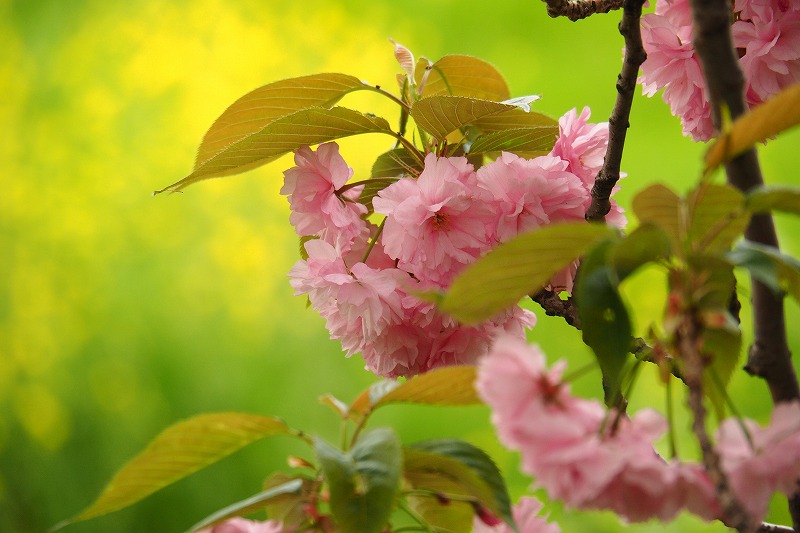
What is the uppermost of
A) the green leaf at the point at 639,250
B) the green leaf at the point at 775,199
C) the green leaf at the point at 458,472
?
the green leaf at the point at 775,199

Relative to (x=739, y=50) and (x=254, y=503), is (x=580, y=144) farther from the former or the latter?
(x=254, y=503)

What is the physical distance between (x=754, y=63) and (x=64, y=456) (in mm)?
1834

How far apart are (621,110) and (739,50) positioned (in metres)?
0.13

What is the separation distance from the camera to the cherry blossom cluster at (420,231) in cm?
49

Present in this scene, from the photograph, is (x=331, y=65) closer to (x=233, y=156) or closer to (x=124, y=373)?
(x=124, y=373)

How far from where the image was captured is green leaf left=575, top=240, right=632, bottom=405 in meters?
0.34

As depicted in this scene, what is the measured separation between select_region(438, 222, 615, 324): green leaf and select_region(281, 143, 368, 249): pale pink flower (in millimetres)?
196

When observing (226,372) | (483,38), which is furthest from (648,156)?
(226,372)

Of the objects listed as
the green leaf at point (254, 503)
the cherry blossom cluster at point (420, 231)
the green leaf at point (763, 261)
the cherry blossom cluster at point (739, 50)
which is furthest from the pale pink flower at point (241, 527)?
the cherry blossom cluster at point (739, 50)

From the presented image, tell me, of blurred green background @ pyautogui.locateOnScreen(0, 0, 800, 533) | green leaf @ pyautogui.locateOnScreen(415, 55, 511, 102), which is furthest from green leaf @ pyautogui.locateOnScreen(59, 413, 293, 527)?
blurred green background @ pyautogui.locateOnScreen(0, 0, 800, 533)

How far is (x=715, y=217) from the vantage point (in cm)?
34

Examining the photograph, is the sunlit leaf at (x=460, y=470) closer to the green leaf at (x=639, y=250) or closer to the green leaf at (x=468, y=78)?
the green leaf at (x=639, y=250)

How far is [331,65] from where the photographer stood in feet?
6.86

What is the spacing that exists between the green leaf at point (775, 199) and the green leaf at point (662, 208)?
0.04m
